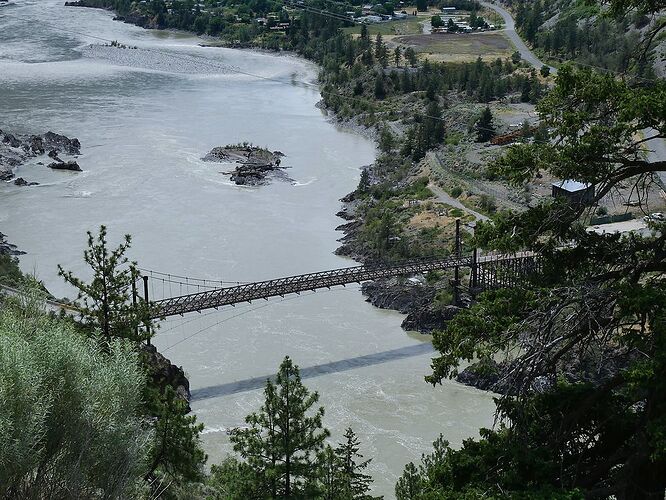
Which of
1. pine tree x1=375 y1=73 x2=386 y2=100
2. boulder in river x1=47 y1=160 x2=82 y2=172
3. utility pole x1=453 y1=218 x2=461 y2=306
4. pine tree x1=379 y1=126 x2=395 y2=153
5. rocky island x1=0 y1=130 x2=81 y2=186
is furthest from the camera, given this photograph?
pine tree x1=375 y1=73 x2=386 y2=100

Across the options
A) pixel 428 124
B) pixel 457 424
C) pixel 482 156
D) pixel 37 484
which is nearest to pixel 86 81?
pixel 428 124

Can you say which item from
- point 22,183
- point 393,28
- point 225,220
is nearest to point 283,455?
point 225,220

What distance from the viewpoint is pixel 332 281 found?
20.5m

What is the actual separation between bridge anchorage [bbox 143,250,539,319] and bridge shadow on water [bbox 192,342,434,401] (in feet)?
5.97

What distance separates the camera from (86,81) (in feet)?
160

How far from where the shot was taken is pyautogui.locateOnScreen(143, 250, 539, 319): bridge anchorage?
18.8 metres

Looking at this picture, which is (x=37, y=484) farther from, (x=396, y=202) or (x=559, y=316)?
(x=396, y=202)

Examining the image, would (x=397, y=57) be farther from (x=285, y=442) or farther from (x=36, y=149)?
(x=285, y=442)

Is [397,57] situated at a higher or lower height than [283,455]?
lower

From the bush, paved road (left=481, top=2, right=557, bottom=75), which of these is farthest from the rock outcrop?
paved road (left=481, top=2, right=557, bottom=75)

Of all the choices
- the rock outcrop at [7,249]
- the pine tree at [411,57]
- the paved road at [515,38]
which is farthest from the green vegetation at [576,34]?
the rock outcrop at [7,249]

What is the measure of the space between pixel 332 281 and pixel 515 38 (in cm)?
4147

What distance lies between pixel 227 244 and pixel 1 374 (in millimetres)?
19552

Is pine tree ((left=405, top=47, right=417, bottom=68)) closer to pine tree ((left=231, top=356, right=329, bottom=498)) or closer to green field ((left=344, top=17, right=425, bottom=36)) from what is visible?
green field ((left=344, top=17, right=425, bottom=36))
